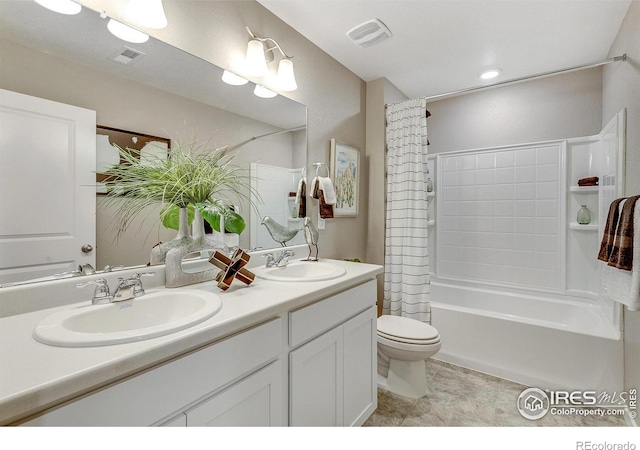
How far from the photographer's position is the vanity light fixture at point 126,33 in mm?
1131

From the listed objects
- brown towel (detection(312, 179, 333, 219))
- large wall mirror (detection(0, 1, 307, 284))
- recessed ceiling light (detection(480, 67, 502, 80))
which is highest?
recessed ceiling light (detection(480, 67, 502, 80))

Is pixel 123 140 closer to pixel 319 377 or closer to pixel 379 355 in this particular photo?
pixel 319 377

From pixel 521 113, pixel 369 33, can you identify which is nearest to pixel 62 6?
pixel 369 33

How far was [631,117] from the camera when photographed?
1.67 metres

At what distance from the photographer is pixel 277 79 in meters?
1.74

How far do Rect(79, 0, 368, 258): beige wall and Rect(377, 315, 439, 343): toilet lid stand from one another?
25.1 inches

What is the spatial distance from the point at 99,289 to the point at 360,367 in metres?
1.23

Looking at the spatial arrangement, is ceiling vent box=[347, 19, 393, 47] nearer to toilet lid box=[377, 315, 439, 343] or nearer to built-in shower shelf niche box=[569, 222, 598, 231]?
toilet lid box=[377, 315, 439, 343]

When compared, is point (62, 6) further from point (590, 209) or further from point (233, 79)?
point (590, 209)

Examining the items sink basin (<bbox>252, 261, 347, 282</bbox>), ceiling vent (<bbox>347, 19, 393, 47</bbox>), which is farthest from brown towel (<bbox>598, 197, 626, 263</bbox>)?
ceiling vent (<bbox>347, 19, 393, 47</bbox>)

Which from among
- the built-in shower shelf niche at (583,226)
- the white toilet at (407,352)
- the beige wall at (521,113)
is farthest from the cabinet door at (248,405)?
the beige wall at (521,113)

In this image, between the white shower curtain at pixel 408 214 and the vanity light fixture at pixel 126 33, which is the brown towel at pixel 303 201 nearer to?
the white shower curtain at pixel 408 214

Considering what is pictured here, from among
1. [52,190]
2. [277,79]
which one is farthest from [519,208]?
[52,190]

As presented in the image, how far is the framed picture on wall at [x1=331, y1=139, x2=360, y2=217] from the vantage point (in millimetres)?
2236
